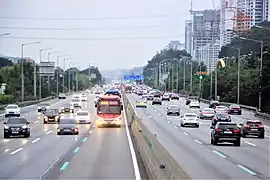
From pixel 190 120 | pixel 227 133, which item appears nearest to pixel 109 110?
pixel 190 120

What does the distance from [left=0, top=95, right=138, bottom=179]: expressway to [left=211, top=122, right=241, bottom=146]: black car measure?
5809mm

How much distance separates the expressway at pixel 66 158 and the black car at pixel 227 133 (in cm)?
581

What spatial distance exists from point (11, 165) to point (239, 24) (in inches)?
5115

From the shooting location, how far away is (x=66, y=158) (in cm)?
2969

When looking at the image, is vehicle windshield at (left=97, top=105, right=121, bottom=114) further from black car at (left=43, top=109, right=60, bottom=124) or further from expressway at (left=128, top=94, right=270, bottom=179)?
expressway at (left=128, top=94, right=270, bottom=179)

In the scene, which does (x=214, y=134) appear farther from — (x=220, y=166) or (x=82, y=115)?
(x=82, y=115)

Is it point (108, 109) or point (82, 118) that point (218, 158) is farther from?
point (82, 118)

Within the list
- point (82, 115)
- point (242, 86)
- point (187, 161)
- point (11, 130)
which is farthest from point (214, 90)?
point (187, 161)

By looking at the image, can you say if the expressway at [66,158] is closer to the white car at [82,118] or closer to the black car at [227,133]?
the black car at [227,133]

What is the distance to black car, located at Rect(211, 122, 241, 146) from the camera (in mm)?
40094

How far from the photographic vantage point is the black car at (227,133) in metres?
40.1

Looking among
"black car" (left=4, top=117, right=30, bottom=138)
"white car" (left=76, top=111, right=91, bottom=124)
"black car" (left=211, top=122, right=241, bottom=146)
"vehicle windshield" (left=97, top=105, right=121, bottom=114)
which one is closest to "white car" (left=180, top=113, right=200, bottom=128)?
"vehicle windshield" (left=97, top=105, right=121, bottom=114)

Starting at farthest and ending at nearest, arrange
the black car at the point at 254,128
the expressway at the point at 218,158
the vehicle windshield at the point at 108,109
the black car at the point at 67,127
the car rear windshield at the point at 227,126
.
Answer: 1. the vehicle windshield at the point at 108,109
2. the black car at the point at 254,128
3. the black car at the point at 67,127
4. the car rear windshield at the point at 227,126
5. the expressway at the point at 218,158

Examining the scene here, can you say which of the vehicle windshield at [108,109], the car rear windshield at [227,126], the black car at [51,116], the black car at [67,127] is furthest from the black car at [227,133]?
the black car at [51,116]
